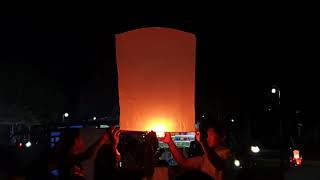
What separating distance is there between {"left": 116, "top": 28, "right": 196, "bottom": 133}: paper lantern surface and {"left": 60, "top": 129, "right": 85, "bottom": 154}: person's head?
3.10 ft

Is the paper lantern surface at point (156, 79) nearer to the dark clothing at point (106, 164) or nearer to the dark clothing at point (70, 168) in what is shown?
the dark clothing at point (70, 168)

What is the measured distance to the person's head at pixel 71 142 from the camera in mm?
5915

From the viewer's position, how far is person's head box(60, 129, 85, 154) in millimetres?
5915

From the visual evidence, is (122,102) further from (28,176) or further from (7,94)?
(7,94)

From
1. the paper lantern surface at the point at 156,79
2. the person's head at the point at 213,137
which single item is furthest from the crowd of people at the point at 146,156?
the paper lantern surface at the point at 156,79

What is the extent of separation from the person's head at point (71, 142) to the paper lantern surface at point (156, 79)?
944 millimetres

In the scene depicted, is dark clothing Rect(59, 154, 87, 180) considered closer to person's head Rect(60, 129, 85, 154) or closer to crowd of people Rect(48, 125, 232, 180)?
crowd of people Rect(48, 125, 232, 180)

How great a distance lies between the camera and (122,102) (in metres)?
5.44

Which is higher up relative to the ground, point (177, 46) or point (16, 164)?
point (177, 46)

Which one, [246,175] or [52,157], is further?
[246,175]

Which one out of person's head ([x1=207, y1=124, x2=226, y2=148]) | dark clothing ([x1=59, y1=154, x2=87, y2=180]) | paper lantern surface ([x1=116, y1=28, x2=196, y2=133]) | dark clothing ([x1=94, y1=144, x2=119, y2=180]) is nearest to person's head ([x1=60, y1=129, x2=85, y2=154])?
dark clothing ([x1=59, y1=154, x2=87, y2=180])

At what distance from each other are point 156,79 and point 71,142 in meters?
1.55

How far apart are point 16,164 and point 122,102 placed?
140 centimetres

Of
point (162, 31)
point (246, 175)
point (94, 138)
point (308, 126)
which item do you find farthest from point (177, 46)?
point (308, 126)
